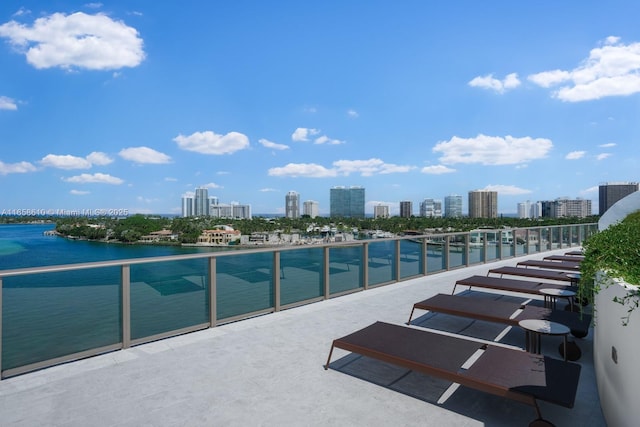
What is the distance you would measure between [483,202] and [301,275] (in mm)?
47874

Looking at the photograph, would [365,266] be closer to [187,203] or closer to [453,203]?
[453,203]

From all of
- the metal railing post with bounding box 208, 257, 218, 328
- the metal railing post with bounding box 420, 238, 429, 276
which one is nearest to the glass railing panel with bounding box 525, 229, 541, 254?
the metal railing post with bounding box 420, 238, 429, 276

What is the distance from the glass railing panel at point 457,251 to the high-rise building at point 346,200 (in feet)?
149

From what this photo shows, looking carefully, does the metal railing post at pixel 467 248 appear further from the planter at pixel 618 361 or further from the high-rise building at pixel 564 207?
the high-rise building at pixel 564 207

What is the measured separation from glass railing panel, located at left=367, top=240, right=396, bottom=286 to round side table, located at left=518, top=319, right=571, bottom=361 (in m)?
3.78

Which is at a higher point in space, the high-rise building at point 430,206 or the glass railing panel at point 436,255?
the high-rise building at point 430,206

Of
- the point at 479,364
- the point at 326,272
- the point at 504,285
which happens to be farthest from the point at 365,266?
the point at 479,364

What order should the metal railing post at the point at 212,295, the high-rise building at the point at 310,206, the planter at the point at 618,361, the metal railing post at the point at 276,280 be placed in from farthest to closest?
the high-rise building at the point at 310,206 < the metal railing post at the point at 276,280 < the metal railing post at the point at 212,295 < the planter at the point at 618,361

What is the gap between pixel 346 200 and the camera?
58875 mm

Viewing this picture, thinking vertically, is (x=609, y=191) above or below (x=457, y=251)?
above

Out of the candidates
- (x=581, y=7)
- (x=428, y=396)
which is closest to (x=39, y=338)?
(x=428, y=396)

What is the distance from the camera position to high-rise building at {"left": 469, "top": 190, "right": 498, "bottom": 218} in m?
→ 47.4

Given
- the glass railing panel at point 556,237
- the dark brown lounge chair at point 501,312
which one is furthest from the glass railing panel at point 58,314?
the glass railing panel at point 556,237

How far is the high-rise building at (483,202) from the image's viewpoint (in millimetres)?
47438
